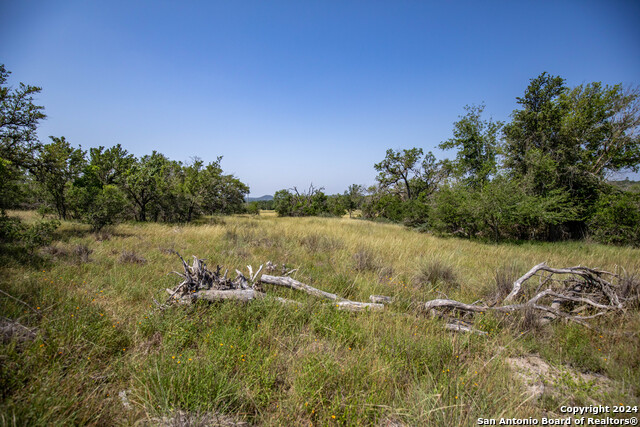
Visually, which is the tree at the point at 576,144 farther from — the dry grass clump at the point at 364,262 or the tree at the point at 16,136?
the tree at the point at 16,136

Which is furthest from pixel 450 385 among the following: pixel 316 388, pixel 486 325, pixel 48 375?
pixel 48 375

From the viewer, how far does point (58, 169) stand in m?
9.02

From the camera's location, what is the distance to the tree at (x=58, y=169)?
335 inches

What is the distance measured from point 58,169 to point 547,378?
15405 millimetres

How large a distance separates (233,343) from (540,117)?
63.7 ft

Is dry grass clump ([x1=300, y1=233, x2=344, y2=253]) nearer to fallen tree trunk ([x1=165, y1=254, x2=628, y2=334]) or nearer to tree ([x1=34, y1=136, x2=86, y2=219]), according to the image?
fallen tree trunk ([x1=165, y1=254, x2=628, y2=334])

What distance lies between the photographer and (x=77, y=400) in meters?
1.76

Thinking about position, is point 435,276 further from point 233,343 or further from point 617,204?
point 617,204

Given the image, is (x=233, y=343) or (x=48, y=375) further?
(x=233, y=343)

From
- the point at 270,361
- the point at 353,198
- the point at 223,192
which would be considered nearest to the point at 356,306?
the point at 270,361

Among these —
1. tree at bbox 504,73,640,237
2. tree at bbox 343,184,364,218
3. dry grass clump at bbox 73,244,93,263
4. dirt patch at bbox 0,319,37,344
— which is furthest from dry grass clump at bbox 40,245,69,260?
tree at bbox 343,184,364,218

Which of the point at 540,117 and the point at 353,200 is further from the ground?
the point at 540,117

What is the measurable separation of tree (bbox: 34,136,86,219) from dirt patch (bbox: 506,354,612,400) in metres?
14.6

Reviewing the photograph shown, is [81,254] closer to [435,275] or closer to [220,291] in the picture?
[220,291]
